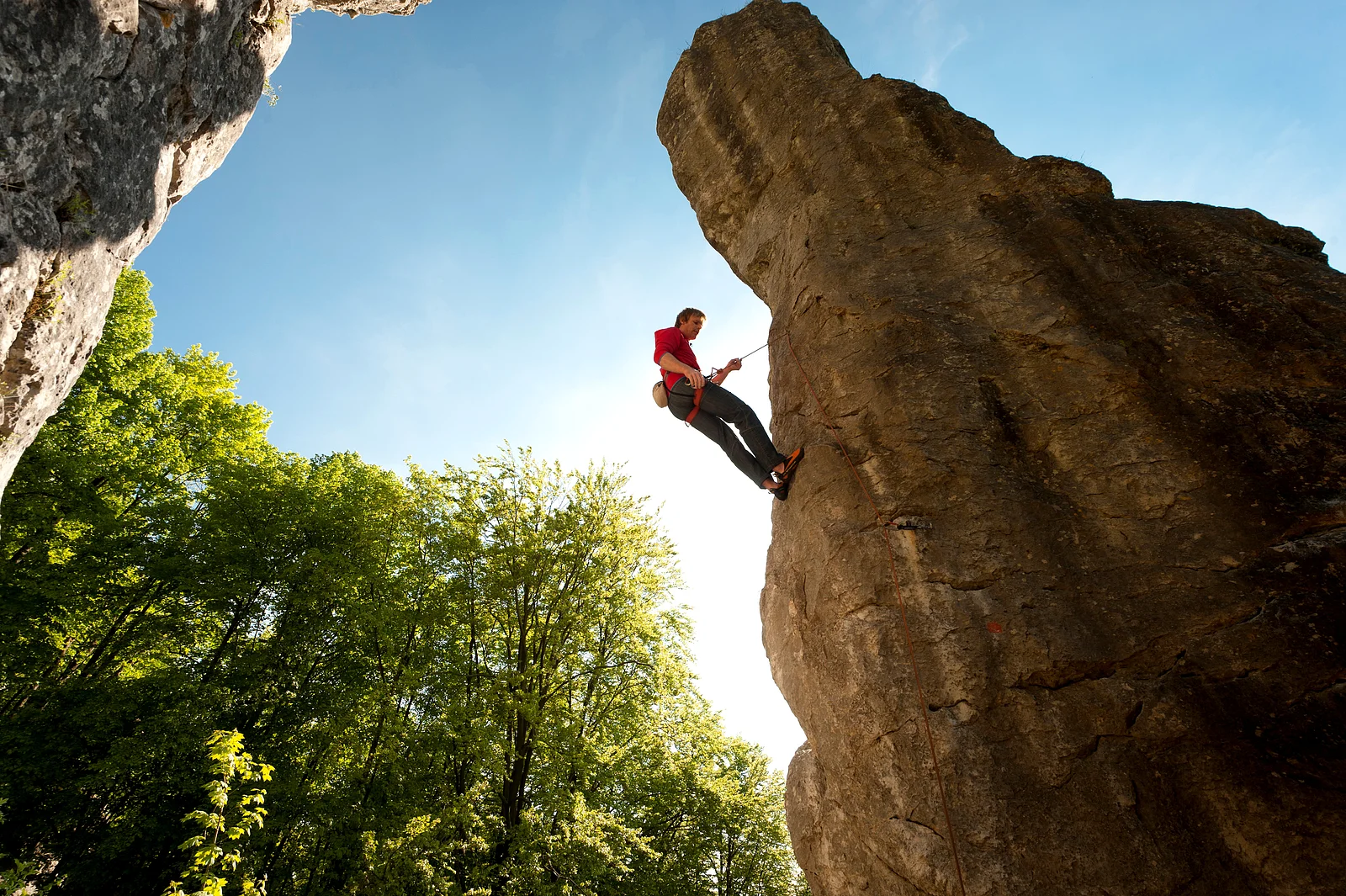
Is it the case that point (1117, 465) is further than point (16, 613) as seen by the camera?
No

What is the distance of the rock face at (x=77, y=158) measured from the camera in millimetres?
3900

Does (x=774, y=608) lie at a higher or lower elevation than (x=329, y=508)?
lower

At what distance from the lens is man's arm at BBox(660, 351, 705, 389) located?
20.5 feet

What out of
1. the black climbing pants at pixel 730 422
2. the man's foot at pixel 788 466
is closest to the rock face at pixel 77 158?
the black climbing pants at pixel 730 422

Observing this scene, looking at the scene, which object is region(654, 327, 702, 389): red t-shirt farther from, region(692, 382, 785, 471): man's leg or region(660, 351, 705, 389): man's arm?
region(692, 382, 785, 471): man's leg

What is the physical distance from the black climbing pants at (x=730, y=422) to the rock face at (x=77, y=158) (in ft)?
15.6

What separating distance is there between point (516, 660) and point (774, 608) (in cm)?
913

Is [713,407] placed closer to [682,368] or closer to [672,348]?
[682,368]

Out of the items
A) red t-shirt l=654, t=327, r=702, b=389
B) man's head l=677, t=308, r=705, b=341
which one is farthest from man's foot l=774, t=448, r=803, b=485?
man's head l=677, t=308, r=705, b=341

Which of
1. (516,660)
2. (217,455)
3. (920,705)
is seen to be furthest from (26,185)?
(217,455)

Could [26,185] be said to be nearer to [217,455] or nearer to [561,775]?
[561,775]

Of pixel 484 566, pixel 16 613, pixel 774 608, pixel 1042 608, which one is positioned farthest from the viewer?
pixel 484 566

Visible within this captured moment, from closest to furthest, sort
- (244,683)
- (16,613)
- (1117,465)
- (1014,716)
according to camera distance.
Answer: (1014,716)
(1117,465)
(16,613)
(244,683)

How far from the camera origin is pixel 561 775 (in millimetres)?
11539
